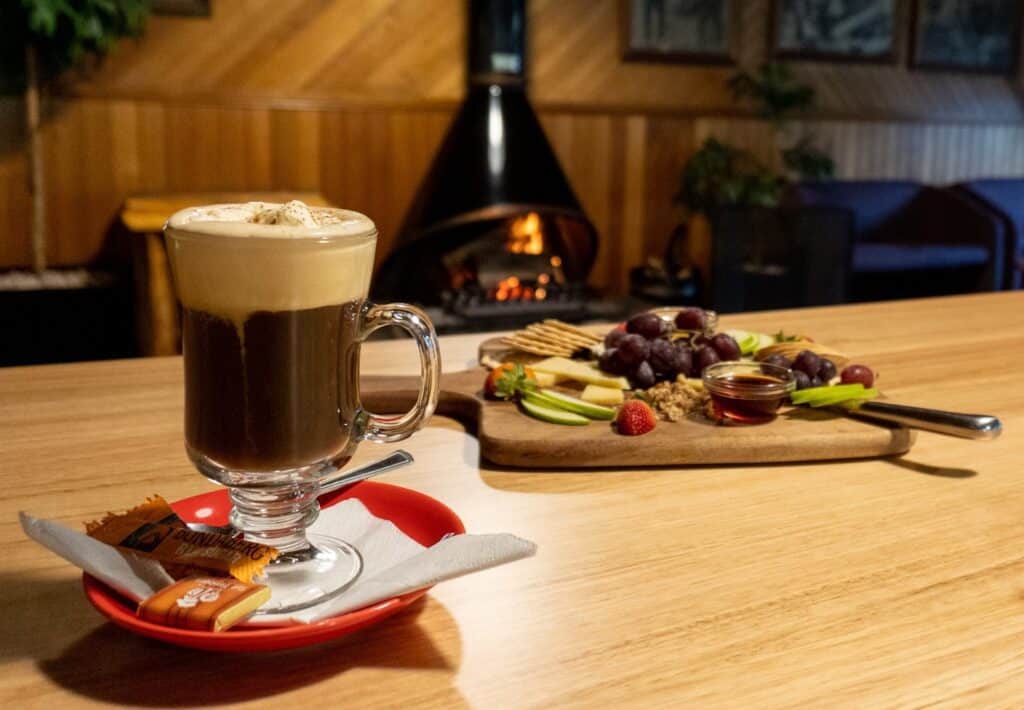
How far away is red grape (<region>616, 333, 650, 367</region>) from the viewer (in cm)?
126

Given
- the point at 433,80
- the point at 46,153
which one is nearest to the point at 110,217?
the point at 46,153

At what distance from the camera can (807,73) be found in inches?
211

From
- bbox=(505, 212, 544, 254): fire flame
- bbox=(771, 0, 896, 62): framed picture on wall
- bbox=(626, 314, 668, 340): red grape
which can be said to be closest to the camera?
bbox=(626, 314, 668, 340): red grape

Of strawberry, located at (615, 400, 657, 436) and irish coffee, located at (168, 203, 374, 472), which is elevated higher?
irish coffee, located at (168, 203, 374, 472)

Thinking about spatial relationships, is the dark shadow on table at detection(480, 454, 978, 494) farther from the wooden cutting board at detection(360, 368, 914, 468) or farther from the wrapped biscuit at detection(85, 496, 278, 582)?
the wrapped biscuit at detection(85, 496, 278, 582)

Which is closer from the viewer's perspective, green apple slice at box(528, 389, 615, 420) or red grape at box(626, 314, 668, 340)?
green apple slice at box(528, 389, 615, 420)

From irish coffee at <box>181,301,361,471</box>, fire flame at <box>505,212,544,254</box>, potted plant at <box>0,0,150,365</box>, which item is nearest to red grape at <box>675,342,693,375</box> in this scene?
irish coffee at <box>181,301,361,471</box>

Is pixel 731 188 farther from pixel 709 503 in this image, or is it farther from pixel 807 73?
pixel 709 503

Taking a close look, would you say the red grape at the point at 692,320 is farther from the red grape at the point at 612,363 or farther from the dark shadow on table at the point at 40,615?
the dark shadow on table at the point at 40,615

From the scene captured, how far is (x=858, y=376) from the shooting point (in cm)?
122

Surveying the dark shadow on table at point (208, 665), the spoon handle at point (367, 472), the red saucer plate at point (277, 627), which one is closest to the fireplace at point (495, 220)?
the spoon handle at point (367, 472)

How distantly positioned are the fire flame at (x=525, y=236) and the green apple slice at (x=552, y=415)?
3.17 m

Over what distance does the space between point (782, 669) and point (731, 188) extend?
4120mm

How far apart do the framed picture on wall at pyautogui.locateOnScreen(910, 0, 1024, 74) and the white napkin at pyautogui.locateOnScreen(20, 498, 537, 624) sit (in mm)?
5695
